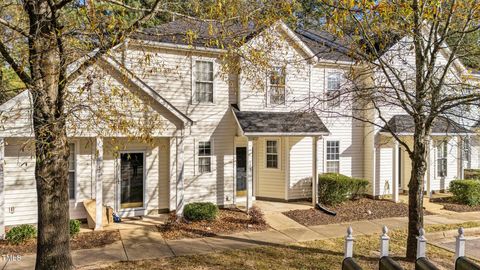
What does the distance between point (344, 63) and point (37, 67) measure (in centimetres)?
1263

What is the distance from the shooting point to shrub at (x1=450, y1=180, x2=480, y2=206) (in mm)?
14469

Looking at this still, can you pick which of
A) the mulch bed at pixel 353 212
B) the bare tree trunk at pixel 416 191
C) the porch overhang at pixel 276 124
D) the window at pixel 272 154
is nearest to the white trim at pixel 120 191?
the porch overhang at pixel 276 124

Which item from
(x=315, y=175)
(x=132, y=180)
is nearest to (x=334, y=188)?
(x=315, y=175)

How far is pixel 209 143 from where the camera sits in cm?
1335

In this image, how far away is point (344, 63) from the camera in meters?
15.2

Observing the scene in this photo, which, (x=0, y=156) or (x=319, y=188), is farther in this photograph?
(x=319, y=188)

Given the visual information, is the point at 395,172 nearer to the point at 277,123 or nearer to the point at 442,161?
the point at 442,161

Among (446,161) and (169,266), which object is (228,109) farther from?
(446,161)

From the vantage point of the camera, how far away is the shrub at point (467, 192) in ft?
47.5

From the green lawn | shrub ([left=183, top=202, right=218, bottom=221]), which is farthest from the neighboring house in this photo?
the green lawn

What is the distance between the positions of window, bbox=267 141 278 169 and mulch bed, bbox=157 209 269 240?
11.6 feet

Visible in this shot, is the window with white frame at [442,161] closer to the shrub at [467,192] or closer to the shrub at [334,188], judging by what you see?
the shrub at [467,192]

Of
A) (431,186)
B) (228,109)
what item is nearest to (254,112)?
(228,109)

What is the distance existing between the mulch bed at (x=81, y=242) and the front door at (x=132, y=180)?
1.98m
